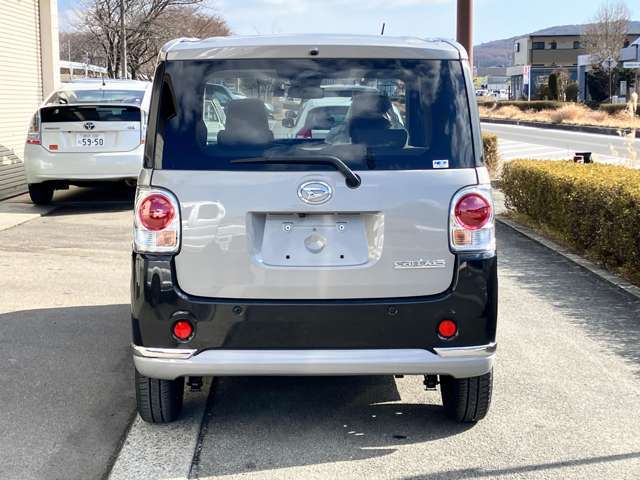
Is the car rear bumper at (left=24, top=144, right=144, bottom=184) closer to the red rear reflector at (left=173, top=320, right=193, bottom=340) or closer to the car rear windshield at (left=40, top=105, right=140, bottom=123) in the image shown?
the car rear windshield at (left=40, top=105, right=140, bottom=123)

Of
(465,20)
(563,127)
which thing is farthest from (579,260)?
(563,127)

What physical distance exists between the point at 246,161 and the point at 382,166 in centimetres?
62

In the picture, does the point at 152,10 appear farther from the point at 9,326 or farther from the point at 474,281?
the point at 474,281

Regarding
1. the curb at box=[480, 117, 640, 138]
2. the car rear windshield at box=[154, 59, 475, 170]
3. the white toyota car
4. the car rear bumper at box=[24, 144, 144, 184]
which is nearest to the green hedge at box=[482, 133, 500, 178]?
the white toyota car

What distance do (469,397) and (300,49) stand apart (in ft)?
6.14

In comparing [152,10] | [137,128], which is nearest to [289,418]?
[137,128]

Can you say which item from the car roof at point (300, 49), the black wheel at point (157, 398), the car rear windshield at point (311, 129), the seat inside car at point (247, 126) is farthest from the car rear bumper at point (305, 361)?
the car roof at point (300, 49)

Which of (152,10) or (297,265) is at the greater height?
(152,10)

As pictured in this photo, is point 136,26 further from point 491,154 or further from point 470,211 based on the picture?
point 470,211

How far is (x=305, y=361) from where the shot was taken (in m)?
4.24

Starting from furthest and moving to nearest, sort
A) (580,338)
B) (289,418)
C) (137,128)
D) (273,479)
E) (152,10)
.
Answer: (152,10)
(137,128)
(580,338)
(289,418)
(273,479)

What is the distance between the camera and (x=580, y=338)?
647cm

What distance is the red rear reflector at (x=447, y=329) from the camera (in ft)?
14.0

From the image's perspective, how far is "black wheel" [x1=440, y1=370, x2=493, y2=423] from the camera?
4605 mm
